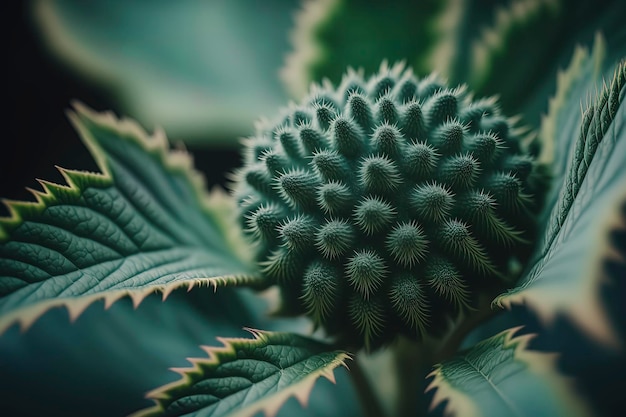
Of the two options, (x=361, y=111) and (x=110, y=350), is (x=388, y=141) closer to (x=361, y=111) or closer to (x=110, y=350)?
(x=361, y=111)

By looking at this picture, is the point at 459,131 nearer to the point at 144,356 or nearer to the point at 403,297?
the point at 403,297

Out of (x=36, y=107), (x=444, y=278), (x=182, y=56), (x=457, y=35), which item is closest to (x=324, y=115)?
(x=444, y=278)

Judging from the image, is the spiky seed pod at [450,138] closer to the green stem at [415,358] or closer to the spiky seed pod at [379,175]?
the spiky seed pod at [379,175]

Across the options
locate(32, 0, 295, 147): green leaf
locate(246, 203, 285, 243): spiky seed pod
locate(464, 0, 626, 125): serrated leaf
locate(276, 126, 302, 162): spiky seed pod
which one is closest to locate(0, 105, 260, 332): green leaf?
locate(246, 203, 285, 243): spiky seed pod

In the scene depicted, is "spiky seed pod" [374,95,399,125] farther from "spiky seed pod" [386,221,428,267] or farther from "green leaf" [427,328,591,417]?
"green leaf" [427,328,591,417]

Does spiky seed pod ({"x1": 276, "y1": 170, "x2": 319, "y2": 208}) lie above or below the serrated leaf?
below

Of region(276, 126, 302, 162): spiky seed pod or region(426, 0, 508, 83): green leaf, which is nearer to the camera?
region(276, 126, 302, 162): spiky seed pod
